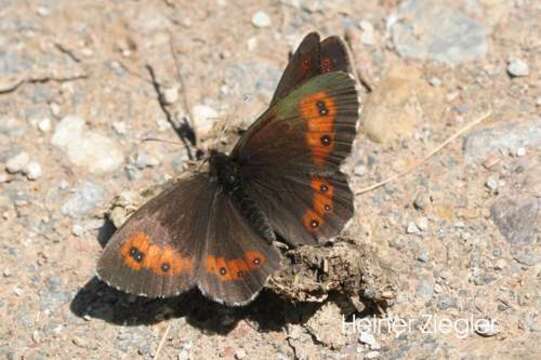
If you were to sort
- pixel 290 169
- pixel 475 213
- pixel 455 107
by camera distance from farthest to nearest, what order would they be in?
pixel 455 107 < pixel 475 213 < pixel 290 169

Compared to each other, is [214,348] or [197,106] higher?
[197,106]

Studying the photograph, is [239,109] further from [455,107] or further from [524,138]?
[524,138]

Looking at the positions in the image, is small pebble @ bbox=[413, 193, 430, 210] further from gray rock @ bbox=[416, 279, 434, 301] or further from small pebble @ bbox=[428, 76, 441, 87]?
small pebble @ bbox=[428, 76, 441, 87]

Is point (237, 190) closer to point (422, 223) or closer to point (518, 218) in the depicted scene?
point (422, 223)

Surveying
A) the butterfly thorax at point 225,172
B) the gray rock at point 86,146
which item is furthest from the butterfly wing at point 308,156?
the gray rock at point 86,146

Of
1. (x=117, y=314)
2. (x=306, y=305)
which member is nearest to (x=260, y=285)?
(x=306, y=305)

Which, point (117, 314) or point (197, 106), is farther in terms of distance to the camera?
point (197, 106)
